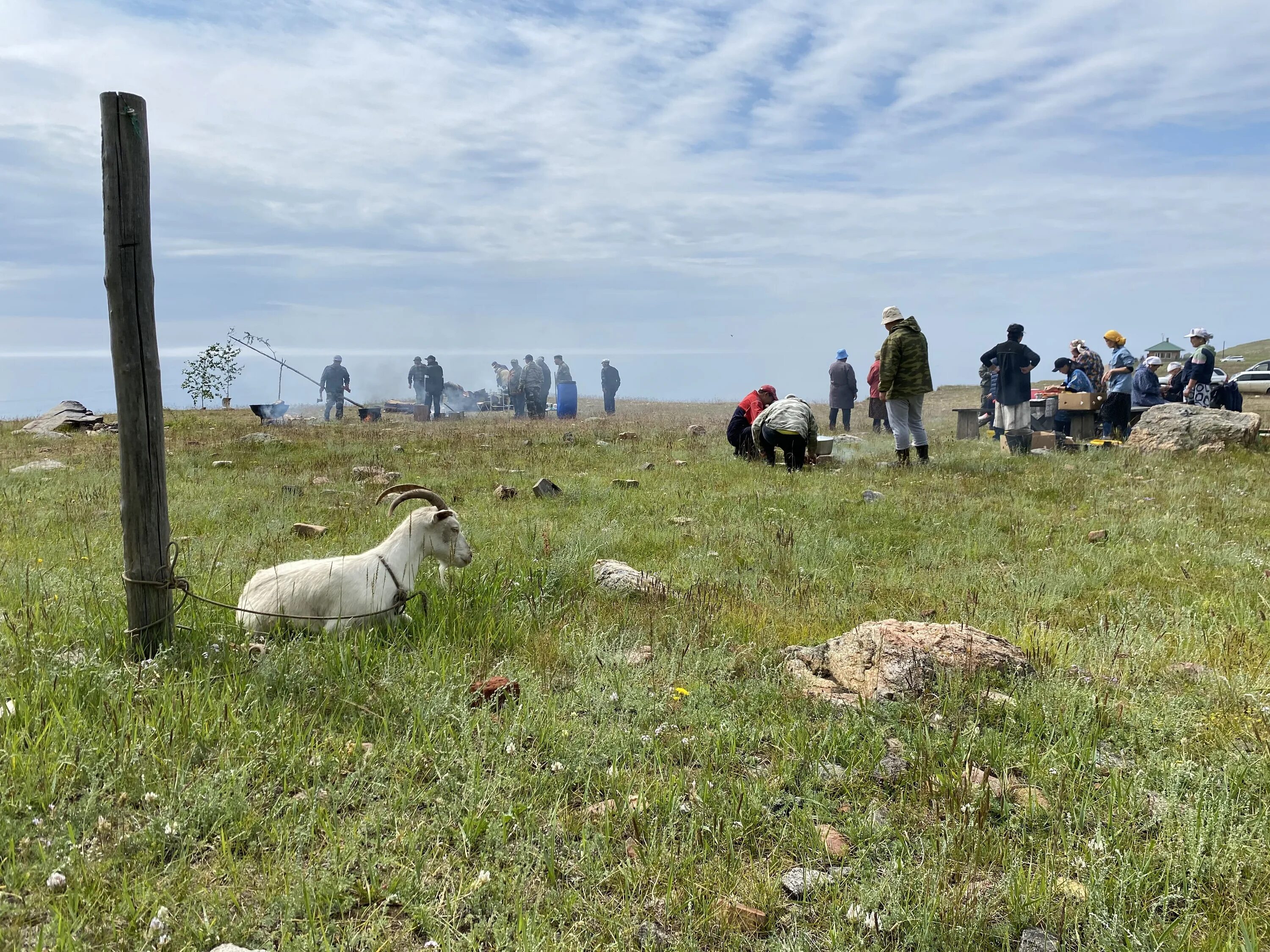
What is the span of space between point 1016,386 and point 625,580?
473 inches

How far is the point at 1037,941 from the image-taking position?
7.88 feet

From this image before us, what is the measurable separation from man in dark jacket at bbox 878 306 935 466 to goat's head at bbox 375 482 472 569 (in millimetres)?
8483

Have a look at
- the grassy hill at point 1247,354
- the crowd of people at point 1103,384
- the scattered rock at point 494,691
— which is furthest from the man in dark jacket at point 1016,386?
the grassy hill at point 1247,354

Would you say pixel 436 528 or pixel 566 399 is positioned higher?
pixel 566 399

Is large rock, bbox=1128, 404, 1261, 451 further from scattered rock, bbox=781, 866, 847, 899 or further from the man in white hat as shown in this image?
scattered rock, bbox=781, 866, 847, 899

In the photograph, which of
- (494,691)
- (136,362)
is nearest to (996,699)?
(494,691)

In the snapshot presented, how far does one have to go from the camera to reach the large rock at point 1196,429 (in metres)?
14.0

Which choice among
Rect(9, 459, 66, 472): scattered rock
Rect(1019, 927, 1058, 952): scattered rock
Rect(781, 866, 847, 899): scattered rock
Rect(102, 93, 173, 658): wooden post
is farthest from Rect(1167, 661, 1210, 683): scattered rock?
Rect(9, 459, 66, 472): scattered rock

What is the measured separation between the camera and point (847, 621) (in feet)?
17.4

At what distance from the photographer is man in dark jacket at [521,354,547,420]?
28297 mm

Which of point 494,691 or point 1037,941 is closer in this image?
point 1037,941

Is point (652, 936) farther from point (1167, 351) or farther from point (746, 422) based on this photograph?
point (1167, 351)

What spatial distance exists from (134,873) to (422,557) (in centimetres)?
275

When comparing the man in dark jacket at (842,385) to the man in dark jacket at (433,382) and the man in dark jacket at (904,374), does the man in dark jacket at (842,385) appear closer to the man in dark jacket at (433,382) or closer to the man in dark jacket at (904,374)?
the man in dark jacket at (904,374)
